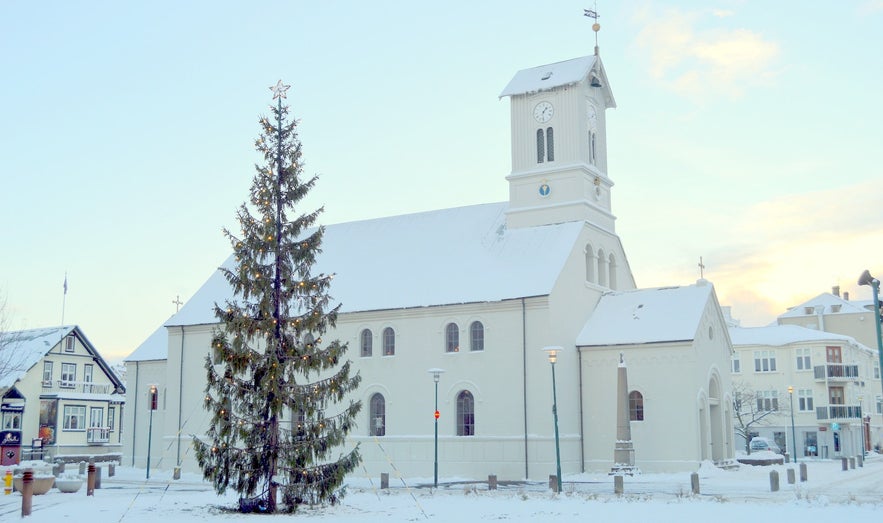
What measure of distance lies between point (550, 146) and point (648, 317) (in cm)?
1052

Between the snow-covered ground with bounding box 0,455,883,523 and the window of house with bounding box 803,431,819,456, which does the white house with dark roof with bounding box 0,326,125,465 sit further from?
the window of house with bounding box 803,431,819,456

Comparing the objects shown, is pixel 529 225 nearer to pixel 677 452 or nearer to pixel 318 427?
pixel 677 452

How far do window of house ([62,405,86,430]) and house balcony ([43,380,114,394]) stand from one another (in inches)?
61.4

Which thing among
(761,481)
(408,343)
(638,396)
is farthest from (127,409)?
(761,481)

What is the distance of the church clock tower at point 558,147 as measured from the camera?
46312 millimetres

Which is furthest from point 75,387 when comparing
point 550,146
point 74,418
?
point 550,146

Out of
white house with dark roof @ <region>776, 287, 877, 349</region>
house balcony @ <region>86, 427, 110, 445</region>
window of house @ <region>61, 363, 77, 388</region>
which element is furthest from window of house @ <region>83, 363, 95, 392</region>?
white house with dark roof @ <region>776, 287, 877, 349</region>

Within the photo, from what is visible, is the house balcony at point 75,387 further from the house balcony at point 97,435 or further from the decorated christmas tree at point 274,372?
the decorated christmas tree at point 274,372

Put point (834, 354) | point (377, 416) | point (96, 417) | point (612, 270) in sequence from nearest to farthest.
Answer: point (377, 416) < point (612, 270) < point (96, 417) < point (834, 354)

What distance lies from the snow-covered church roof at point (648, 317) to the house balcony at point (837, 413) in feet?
121

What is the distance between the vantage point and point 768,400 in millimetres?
77312

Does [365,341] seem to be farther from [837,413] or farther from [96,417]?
[837,413]

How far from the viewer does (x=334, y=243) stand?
5275 centimetres

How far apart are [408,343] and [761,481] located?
17.5 metres
